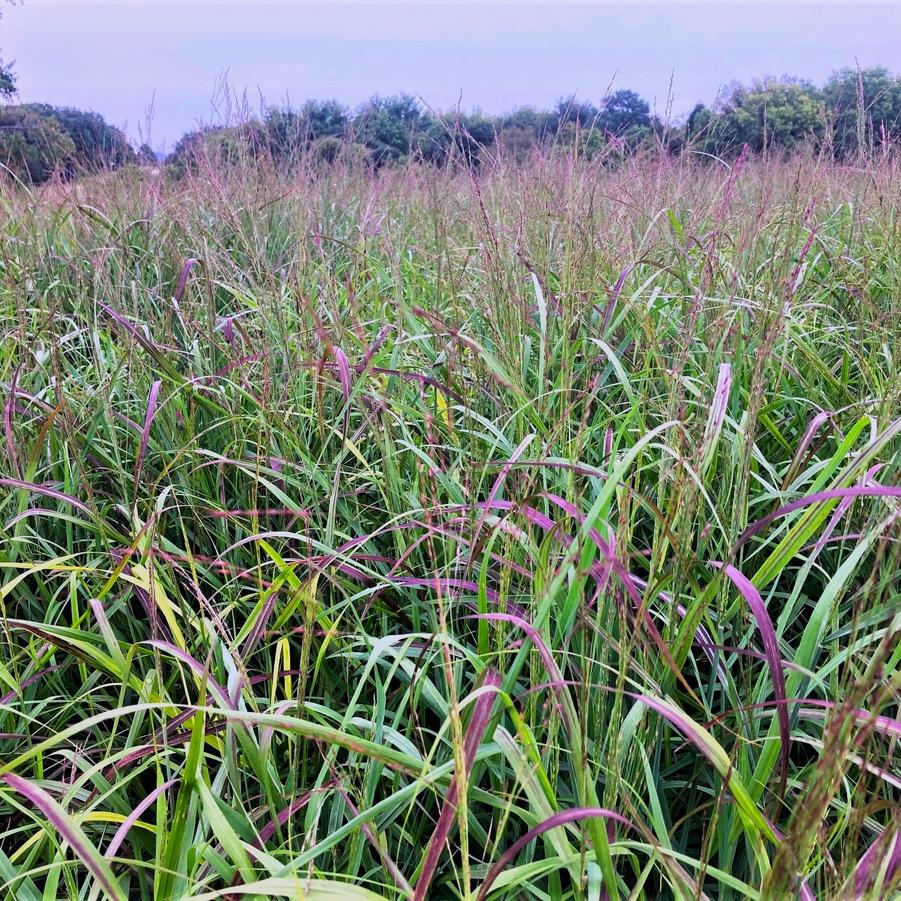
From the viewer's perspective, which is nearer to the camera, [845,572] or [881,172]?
[845,572]

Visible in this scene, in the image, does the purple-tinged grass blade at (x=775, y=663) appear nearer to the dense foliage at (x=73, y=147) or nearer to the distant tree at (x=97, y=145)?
the dense foliage at (x=73, y=147)

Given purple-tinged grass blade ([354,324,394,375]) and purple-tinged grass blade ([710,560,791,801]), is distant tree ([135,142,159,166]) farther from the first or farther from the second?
purple-tinged grass blade ([710,560,791,801])

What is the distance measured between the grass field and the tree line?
420 mm

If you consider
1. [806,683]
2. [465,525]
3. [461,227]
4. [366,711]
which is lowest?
[366,711]

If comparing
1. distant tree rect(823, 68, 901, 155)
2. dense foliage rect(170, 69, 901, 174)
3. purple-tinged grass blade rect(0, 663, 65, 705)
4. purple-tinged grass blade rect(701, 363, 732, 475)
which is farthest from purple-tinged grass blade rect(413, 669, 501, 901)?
distant tree rect(823, 68, 901, 155)

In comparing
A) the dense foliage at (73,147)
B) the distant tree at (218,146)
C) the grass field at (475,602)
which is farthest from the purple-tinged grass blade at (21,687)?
the dense foliage at (73,147)

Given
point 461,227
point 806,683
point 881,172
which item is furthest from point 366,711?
point 881,172

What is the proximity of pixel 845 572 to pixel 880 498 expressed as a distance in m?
0.23

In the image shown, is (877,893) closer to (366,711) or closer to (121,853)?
(366,711)

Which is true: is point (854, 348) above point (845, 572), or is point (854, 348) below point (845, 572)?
above

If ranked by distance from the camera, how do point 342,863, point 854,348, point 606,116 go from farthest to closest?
point 606,116 → point 854,348 → point 342,863

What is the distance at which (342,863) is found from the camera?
0.90 meters

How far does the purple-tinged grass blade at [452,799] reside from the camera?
658 millimetres

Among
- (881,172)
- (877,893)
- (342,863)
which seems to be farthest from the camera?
(881,172)
